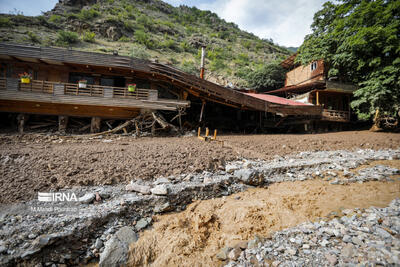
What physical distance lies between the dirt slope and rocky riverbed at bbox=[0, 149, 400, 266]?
35cm

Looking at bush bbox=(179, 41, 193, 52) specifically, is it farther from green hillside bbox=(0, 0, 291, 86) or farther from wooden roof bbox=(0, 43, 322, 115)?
wooden roof bbox=(0, 43, 322, 115)

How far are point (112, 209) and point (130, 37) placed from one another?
3878cm

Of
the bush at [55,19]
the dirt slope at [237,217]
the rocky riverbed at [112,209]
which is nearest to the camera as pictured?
the rocky riverbed at [112,209]

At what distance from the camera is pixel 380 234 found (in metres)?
3.00

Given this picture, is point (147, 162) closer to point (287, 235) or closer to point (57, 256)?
point (57, 256)

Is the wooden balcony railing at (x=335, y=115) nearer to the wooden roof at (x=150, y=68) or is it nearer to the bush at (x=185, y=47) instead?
the wooden roof at (x=150, y=68)

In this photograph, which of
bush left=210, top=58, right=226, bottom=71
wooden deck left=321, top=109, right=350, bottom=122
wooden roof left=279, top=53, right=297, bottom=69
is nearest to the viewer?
wooden deck left=321, top=109, right=350, bottom=122

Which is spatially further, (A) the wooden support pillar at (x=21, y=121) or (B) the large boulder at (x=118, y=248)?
(A) the wooden support pillar at (x=21, y=121)

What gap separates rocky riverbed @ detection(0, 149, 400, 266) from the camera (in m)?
3.05

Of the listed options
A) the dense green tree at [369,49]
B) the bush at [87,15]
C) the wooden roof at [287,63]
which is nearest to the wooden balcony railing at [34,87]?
the dense green tree at [369,49]

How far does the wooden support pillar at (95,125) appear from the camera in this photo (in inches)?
436

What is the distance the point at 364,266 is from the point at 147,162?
5930mm

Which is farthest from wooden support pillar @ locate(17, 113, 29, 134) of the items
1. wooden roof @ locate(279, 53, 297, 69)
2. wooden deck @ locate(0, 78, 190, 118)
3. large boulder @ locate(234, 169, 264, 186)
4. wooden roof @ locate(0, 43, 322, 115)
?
wooden roof @ locate(279, 53, 297, 69)

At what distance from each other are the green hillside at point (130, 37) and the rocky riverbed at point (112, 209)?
2195cm
